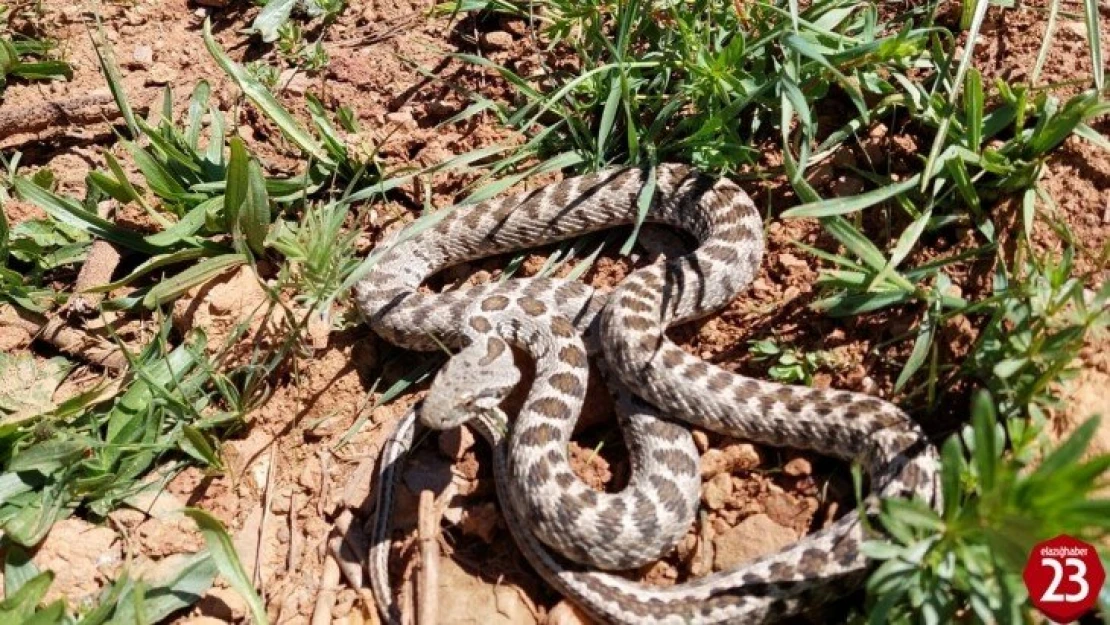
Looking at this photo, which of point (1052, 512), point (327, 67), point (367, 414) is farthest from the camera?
point (327, 67)

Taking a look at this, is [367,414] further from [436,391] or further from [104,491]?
[104,491]

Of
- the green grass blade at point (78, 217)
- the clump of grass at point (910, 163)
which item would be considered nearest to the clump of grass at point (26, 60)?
the green grass blade at point (78, 217)

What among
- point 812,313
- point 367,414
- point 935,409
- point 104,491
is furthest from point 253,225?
point 935,409

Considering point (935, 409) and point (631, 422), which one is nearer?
point (935, 409)

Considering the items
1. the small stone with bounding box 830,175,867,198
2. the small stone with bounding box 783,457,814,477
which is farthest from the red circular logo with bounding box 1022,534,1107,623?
the small stone with bounding box 830,175,867,198

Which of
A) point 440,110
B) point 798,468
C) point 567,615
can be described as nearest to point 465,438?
point 567,615

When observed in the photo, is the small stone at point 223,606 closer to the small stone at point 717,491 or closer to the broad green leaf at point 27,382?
the broad green leaf at point 27,382

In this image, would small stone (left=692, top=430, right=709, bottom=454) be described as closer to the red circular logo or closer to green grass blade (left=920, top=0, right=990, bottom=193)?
green grass blade (left=920, top=0, right=990, bottom=193)
